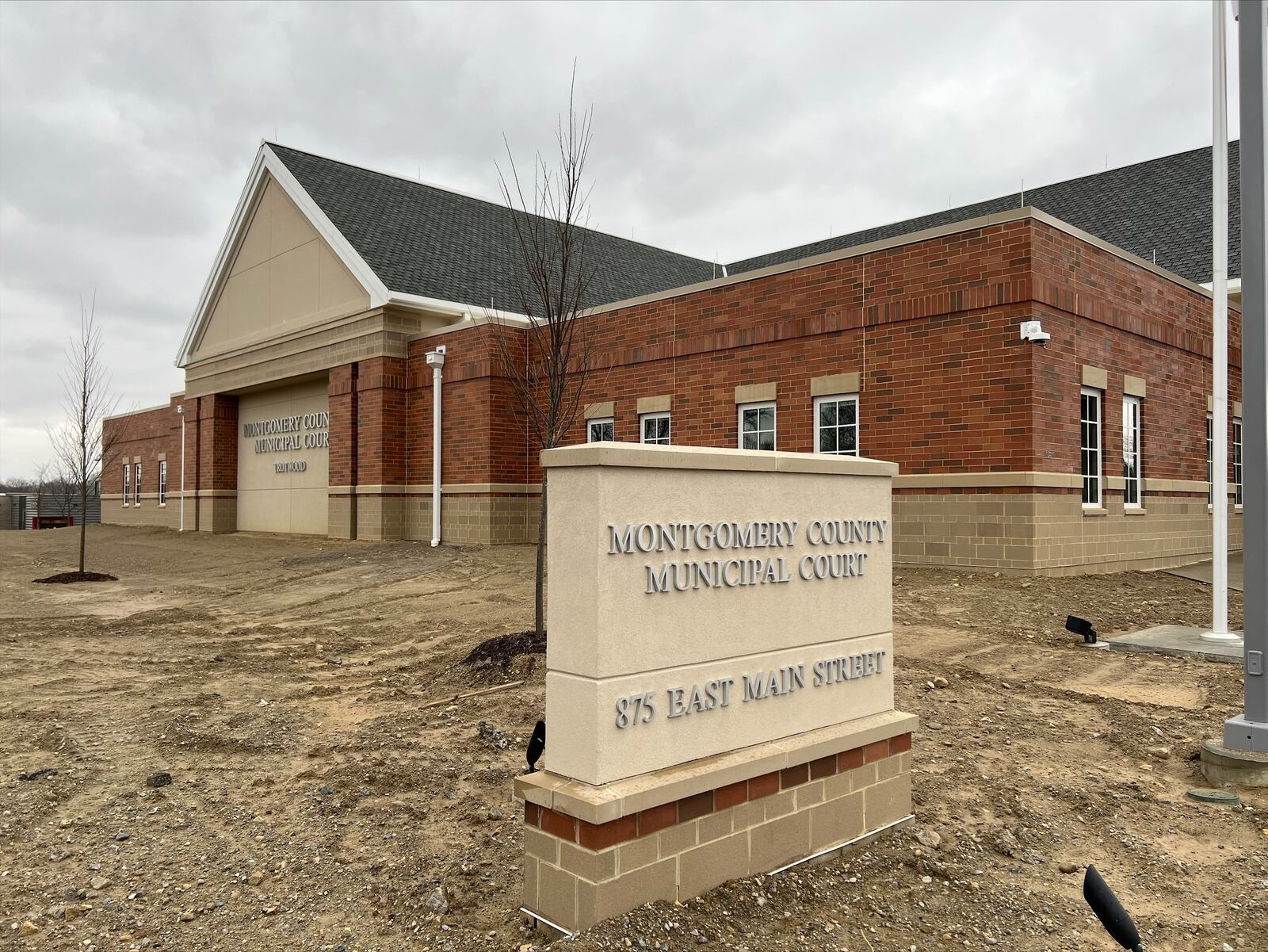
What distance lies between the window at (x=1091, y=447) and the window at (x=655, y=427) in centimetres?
705

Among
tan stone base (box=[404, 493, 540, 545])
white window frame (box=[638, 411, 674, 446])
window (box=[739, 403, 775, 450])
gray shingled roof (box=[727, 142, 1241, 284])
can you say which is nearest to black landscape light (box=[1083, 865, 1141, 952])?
window (box=[739, 403, 775, 450])

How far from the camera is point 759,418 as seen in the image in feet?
53.8

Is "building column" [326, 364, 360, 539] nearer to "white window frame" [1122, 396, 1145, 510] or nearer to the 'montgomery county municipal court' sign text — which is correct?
"white window frame" [1122, 396, 1145, 510]

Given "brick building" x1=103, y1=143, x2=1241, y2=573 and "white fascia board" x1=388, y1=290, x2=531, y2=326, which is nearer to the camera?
"brick building" x1=103, y1=143, x2=1241, y2=573

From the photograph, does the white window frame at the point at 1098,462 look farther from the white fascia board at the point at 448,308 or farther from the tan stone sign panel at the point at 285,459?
the tan stone sign panel at the point at 285,459

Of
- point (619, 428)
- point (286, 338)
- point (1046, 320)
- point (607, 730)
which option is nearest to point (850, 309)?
point (1046, 320)

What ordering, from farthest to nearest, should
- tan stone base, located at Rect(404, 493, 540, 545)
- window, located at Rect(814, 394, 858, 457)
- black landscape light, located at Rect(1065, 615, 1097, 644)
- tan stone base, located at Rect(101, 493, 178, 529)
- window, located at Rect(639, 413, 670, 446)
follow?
tan stone base, located at Rect(101, 493, 178, 529), tan stone base, located at Rect(404, 493, 540, 545), window, located at Rect(639, 413, 670, 446), window, located at Rect(814, 394, 858, 457), black landscape light, located at Rect(1065, 615, 1097, 644)

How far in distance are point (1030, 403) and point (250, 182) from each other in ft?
75.4

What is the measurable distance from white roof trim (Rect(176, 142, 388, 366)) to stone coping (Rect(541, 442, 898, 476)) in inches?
741

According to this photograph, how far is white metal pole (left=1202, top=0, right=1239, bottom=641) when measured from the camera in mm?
8664

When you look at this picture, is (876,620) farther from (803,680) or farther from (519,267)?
(519,267)

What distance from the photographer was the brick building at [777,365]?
13.5 m

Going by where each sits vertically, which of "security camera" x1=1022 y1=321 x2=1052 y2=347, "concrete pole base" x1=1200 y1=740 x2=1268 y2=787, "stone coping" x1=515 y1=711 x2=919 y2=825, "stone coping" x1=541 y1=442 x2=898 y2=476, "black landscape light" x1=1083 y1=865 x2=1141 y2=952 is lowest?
"concrete pole base" x1=1200 y1=740 x2=1268 y2=787

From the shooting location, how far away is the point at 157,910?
4.12 meters
